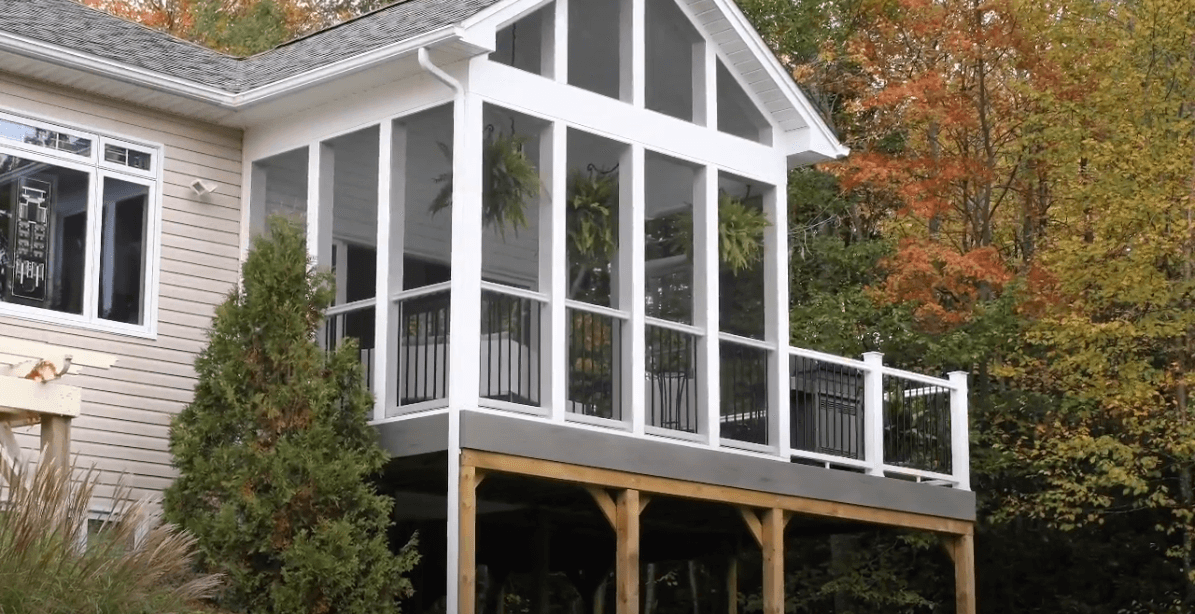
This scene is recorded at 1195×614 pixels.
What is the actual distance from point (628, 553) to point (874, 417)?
315cm

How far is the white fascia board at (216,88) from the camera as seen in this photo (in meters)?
12.2

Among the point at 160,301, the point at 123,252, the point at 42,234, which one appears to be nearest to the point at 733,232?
the point at 160,301

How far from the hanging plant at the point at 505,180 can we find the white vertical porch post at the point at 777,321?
8.26 ft

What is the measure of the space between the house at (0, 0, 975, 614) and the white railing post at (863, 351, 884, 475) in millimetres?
27

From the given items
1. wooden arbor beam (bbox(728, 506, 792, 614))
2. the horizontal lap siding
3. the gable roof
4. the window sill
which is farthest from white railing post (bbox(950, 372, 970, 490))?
the window sill

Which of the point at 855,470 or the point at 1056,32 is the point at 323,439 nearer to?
the point at 855,470

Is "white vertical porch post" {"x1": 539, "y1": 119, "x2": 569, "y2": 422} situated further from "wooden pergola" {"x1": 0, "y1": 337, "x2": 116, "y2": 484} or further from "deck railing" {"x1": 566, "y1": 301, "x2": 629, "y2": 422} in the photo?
"wooden pergola" {"x1": 0, "y1": 337, "x2": 116, "y2": 484}

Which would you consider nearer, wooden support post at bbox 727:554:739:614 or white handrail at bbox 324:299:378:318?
white handrail at bbox 324:299:378:318

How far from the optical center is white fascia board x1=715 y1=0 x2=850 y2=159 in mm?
14219

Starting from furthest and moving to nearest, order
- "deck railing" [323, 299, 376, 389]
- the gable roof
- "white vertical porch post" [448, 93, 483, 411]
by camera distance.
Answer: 1. "deck railing" [323, 299, 376, 389]
2. the gable roof
3. "white vertical porch post" [448, 93, 483, 411]

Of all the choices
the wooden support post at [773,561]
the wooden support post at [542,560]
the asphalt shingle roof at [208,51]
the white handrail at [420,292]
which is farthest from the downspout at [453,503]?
the wooden support post at [542,560]

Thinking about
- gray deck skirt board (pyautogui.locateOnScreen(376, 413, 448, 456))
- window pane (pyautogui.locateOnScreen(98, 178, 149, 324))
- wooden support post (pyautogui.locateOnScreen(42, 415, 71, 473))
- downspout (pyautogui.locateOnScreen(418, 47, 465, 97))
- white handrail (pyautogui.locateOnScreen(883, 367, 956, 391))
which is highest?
downspout (pyautogui.locateOnScreen(418, 47, 465, 97))

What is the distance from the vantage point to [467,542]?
466 inches

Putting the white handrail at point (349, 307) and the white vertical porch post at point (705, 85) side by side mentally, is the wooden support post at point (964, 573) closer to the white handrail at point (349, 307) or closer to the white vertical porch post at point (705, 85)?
the white vertical porch post at point (705, 85)
